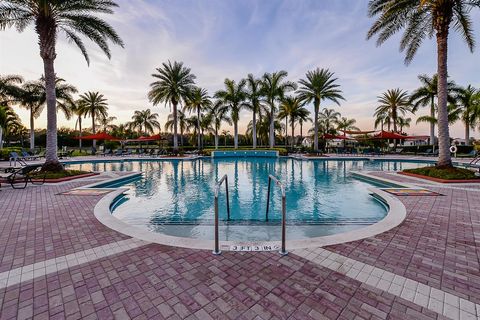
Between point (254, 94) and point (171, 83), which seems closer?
point (171, 83)

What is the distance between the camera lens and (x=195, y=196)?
31.6 ft

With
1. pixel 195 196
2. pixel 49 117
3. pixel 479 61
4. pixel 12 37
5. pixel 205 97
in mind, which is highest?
pixel 205 97

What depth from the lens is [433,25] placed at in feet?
39.2

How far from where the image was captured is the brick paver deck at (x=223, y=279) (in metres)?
2.46

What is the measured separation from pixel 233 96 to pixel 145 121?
31.4m

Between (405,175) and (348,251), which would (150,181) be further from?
(405,175)

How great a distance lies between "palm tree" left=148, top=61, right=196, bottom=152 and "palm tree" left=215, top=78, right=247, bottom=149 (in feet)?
18.0

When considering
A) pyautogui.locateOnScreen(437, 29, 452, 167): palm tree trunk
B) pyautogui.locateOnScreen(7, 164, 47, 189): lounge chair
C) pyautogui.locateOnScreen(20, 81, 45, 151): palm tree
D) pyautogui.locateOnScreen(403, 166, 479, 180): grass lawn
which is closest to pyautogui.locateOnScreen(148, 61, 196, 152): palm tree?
pyautogui.locateOnScreen(20, 81, 45, 151): palm tree

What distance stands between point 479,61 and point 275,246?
18792mm

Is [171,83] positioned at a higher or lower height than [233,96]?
higher

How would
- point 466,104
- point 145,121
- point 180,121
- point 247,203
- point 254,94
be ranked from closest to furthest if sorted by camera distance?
point 247,203
point 466,104
point 254,94
point 180,121
point 145,121

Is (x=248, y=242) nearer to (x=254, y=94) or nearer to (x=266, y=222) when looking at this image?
(x=266, y=222)

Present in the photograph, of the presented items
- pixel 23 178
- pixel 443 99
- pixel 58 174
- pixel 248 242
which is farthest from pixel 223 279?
pixel 443 99

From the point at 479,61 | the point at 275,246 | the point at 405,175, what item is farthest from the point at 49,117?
the point at 479,61
